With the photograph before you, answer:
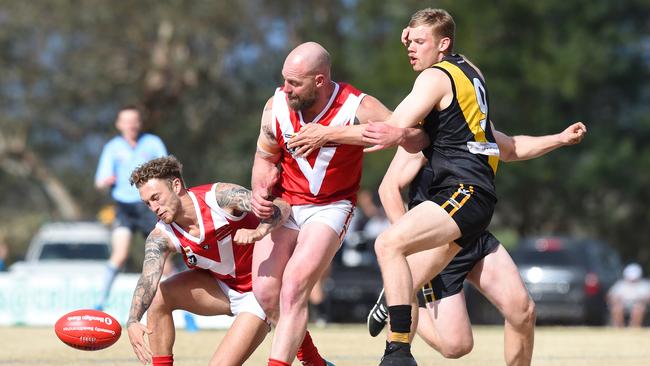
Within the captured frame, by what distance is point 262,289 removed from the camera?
7.47 meters

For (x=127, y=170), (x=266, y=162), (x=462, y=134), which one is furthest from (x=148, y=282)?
(x=127, y=170)

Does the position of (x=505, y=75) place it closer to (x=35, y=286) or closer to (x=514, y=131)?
(x=514, y=131)

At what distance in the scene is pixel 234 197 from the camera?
25.1 ft

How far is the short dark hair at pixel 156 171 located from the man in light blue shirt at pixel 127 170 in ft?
19.2

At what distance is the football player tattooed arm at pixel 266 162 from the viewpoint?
7551 mm

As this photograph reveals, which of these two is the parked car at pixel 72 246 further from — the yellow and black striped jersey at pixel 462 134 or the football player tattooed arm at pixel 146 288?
the yellow and black striped jersey at pixel 462 134

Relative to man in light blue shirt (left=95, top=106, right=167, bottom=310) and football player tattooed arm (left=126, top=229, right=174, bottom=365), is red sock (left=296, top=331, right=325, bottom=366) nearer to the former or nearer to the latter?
football player tattooed arm (left=126, top=229, right=174, bottom=365)

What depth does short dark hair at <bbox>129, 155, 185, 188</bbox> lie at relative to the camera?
7586mm

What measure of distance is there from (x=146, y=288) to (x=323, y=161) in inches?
51.3

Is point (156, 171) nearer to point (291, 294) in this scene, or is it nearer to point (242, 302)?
point (242, 302)

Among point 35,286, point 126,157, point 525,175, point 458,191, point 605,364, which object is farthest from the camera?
point 525,175

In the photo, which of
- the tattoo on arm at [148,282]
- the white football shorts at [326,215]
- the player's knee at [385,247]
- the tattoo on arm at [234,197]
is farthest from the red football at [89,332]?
the player's knee at [385,247]

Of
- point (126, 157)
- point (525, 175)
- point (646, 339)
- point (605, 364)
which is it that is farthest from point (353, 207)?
point (525, 175)

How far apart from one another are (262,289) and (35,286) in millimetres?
9901
